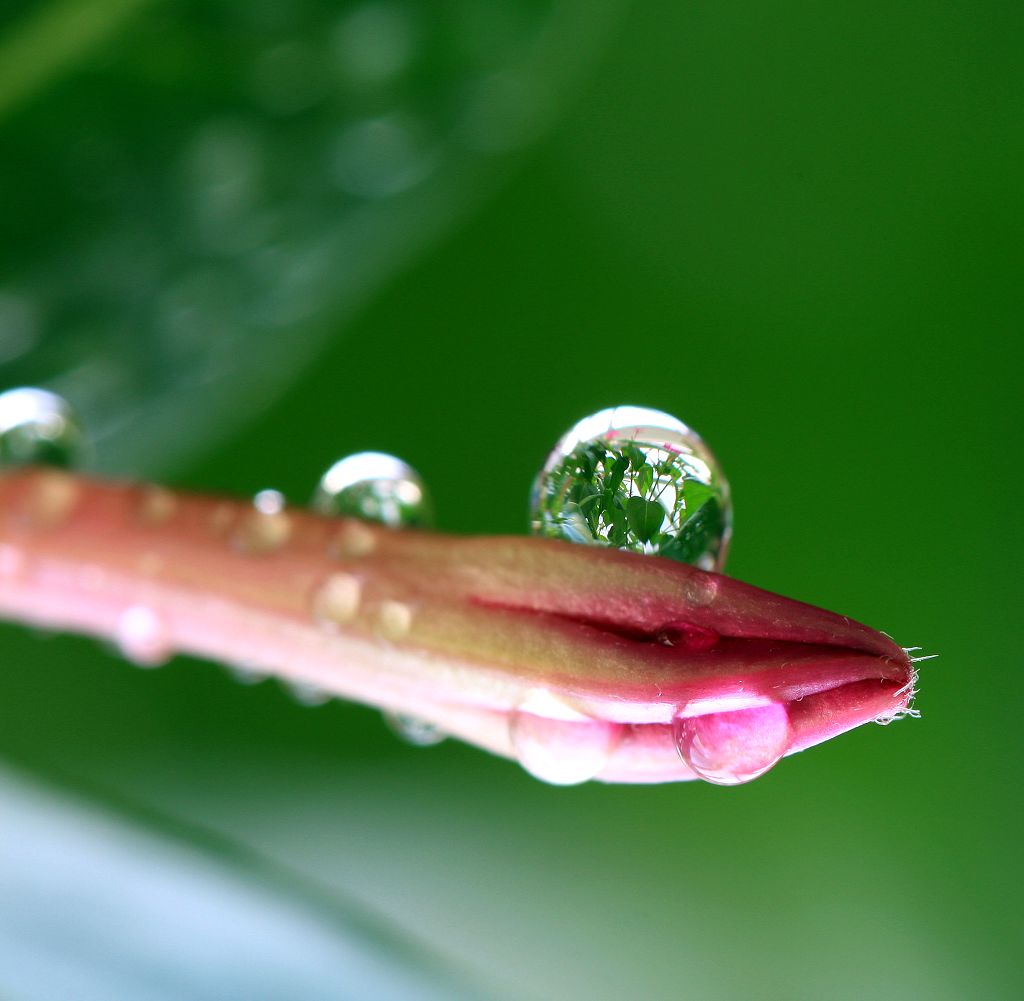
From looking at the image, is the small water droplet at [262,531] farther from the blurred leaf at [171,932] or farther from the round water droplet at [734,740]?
the blurred leaf at [171,932]

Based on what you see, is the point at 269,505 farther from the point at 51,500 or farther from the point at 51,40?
the point at 51,40

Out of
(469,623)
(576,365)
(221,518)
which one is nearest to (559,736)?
(469,623)

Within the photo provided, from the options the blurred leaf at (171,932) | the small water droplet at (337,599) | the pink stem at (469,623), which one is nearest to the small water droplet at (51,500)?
the pink stem at (469,623)

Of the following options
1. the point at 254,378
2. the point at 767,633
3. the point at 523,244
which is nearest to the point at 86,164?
the point at 254,378

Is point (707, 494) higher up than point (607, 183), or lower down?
lower down

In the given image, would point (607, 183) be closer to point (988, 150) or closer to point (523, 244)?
point (523, 244)

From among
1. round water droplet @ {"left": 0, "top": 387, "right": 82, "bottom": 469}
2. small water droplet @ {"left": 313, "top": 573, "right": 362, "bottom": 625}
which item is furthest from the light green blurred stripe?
small water droplet @ {"left": 313, "top": 573, "right": 362, "bottom": 625}
